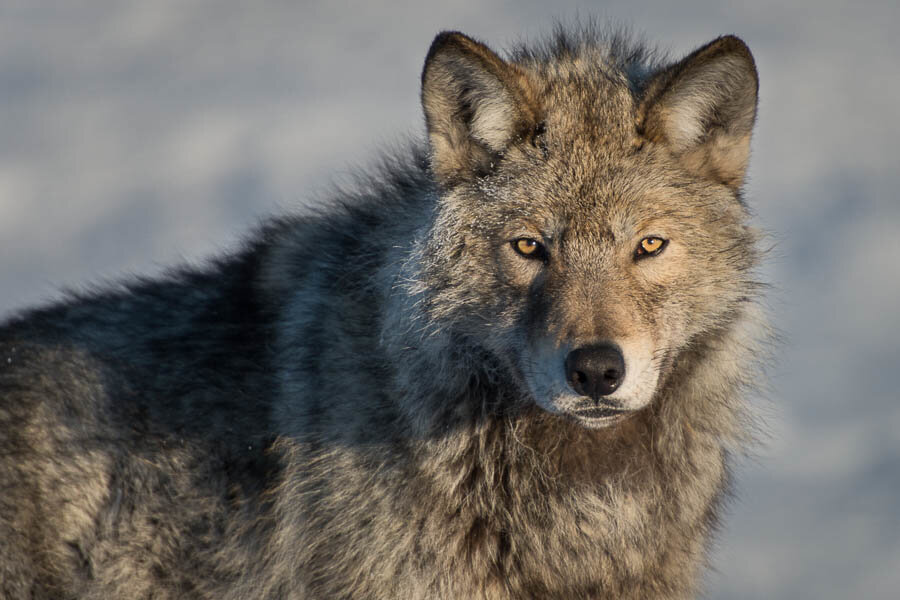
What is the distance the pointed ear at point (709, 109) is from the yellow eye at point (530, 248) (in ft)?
2.52

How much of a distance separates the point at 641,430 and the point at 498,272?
3.52ft

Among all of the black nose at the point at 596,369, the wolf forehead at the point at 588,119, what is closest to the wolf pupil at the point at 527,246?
the wolf forehead at the point at 588,119

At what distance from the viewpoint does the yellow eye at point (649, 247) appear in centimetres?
468

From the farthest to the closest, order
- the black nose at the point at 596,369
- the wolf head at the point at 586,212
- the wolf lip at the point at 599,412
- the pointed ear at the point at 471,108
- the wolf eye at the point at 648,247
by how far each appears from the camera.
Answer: the pointed ear at the point at 471,108, the wolf eye at the point at 648,247, the wolf head at the point at 586,212, the wolf lip at the point at 599,412, the black nose at the point at 596,369

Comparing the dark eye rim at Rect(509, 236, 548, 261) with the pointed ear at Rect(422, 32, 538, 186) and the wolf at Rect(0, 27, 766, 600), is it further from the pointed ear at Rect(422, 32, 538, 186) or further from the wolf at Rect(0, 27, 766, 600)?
the pointed ear at Rect(422, 32, 538, 186)

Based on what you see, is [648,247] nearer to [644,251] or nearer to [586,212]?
[644,251]

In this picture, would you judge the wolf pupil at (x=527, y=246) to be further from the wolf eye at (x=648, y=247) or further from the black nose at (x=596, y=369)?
the black nose at (x=596, y=369)

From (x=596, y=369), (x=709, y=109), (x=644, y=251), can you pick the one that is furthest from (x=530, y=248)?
(x=709, y=109)

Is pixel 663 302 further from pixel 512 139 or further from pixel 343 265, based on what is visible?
pixel 343 265

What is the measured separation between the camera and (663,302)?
4.66 metres

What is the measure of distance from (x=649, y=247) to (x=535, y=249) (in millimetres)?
503

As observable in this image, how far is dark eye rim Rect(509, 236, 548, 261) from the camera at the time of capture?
4699 millimetres

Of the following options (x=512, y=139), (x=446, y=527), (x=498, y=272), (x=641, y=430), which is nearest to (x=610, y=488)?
(x=641, y=430)

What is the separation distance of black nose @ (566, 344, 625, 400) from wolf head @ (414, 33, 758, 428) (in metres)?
0.04
